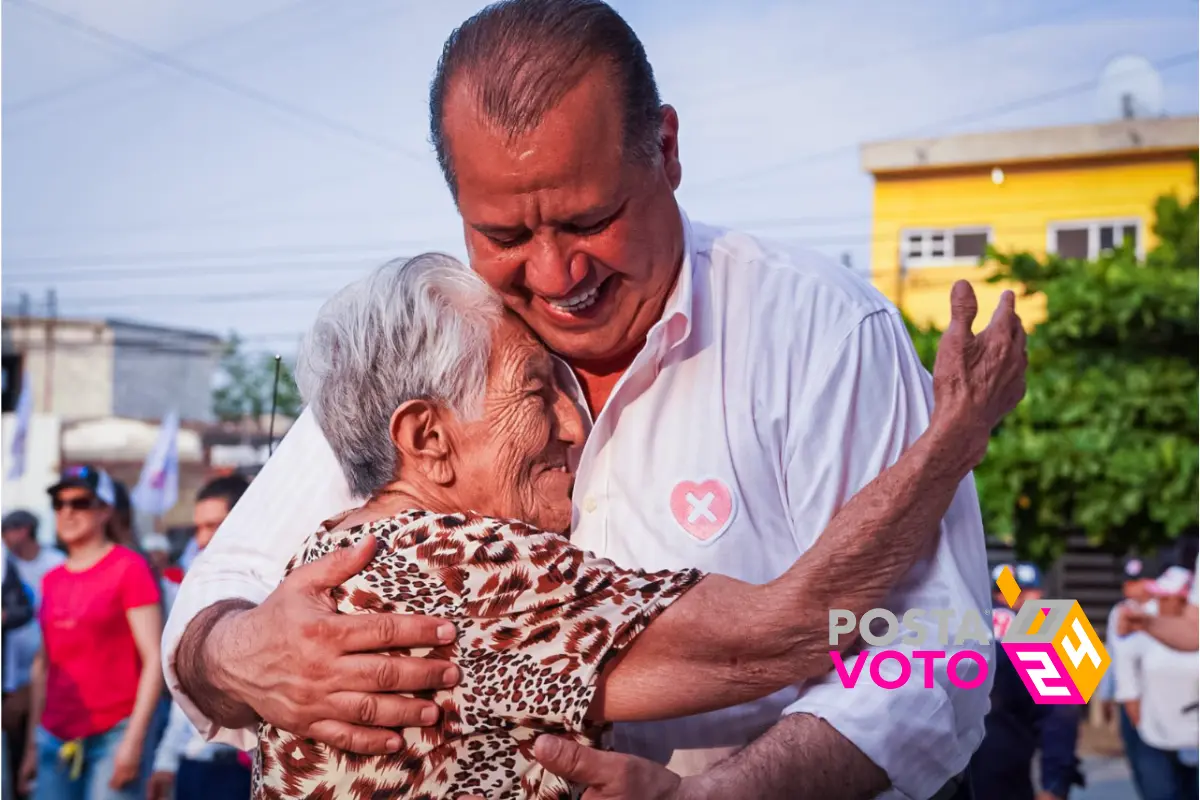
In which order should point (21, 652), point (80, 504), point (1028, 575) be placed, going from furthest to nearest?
point (21, 652), point (80, 504), point (1028, 575)

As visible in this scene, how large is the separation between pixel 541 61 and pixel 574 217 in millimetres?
151

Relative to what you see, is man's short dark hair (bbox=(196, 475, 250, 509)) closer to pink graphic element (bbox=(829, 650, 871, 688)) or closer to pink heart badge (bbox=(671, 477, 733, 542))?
pink heart badge (bbox=(671, 477, 733, 542))

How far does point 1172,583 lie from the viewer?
332 cm

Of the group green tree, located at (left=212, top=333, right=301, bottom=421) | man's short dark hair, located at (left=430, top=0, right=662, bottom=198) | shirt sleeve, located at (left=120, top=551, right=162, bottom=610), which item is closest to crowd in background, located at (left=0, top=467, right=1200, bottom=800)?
shirt sleeve, located at (left=120, top=551, right=162, bottom=610)

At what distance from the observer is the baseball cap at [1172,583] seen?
126 inches

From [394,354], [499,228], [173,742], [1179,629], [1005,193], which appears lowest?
[173,742]

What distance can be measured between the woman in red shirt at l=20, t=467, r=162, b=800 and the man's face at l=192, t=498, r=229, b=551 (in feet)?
1.06

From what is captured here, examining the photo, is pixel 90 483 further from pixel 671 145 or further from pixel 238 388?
pixel 671 145

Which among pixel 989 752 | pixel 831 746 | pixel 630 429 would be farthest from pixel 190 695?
pixel 989 752

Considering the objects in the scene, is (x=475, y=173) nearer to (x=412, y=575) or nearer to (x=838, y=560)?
(x=412, y=575)

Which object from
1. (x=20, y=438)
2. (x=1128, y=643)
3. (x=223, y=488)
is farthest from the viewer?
(x=20, y=438)

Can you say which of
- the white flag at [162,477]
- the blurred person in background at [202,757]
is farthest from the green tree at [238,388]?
the blurred person in background at [202,757]

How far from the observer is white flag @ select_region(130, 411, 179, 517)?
4824mm

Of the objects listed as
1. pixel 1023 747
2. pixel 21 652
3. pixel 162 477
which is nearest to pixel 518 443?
pixel 1023 747
